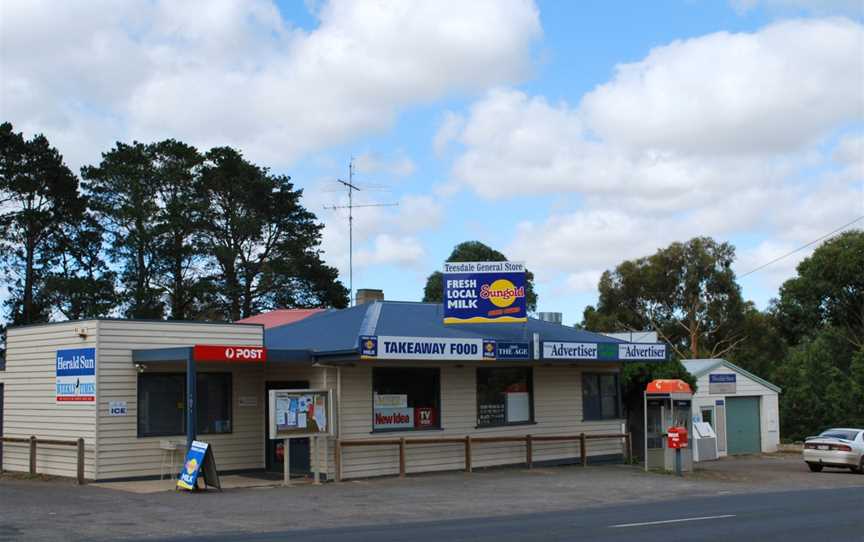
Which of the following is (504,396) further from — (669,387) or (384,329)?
(669,387)

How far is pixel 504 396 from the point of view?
26422 millimetres

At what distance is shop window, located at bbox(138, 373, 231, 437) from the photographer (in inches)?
870

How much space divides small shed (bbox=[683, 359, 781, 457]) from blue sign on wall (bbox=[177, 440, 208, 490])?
20.1 metres

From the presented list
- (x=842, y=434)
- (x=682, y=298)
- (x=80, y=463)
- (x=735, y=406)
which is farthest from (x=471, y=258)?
(x=80, y=463)

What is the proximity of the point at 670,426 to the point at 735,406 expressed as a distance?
37.0ft

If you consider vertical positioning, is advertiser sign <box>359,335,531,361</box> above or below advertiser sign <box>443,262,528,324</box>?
below

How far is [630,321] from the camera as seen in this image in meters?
61.1

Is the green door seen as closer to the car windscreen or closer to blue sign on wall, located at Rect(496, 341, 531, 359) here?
the car windscreen

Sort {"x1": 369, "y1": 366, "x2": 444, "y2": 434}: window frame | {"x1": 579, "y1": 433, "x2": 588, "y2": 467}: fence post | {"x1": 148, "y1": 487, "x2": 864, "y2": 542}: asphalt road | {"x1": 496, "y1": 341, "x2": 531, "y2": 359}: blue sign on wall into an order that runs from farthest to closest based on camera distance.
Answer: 1. {"x1": 579, "y1": 433, "x2": 588, "y2": 467}: fence post
2. {"x1": 496, "y1": 341, "x2": 531, "y2": 359}: blue sign on wall
3. {"x1": 369, "y1": 366, "x2": 444, "y2": 434}: window frame
4. {"x1": 148, "y1": 487, "x2": 864, "y2": 542}: asphalt road

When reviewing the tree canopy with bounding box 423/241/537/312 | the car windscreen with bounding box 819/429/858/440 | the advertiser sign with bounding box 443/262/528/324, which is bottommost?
the car windscreen with bounding box 819/429/858/440

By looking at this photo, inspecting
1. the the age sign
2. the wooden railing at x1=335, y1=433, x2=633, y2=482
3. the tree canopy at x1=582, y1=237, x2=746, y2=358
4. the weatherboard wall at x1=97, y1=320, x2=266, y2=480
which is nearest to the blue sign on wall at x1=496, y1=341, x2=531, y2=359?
the wooden railing at x1=335, y1=433, x2=633, y2=482

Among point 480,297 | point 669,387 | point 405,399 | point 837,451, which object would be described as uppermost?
point 480,297

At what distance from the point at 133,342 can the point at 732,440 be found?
78.0 ft

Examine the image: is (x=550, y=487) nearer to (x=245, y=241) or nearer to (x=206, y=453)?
(x=206, y=453)
